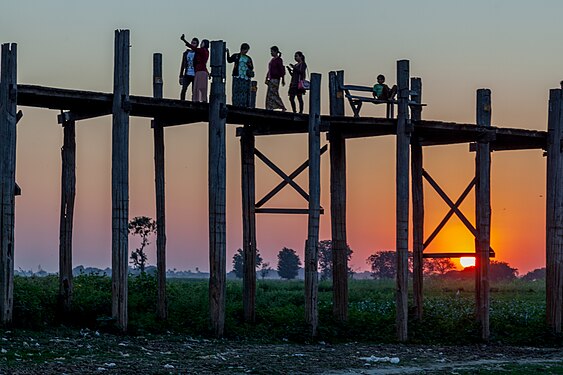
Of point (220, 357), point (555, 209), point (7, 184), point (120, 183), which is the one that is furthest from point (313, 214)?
point (7, 184)

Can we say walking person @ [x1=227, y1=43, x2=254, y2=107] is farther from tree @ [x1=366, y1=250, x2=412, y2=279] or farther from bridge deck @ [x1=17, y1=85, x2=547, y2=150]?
tree @ [x1=366, y1=250, x2=412, y2=279]

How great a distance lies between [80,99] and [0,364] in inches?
282

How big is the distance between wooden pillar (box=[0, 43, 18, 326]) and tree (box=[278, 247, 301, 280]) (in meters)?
105

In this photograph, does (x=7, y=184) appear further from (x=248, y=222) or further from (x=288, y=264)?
(x=288, y=264)

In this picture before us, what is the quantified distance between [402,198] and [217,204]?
4.98 meters

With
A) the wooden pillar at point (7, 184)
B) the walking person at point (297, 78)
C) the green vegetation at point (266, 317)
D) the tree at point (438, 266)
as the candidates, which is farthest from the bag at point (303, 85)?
the tree at point (438, 266)

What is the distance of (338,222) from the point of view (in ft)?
108

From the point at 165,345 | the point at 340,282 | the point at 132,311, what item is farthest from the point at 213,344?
the point at 340,282

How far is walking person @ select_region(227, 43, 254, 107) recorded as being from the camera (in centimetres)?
3045

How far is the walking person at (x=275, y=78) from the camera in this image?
31.2m

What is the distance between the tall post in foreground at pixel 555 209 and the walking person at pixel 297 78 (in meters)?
6.58

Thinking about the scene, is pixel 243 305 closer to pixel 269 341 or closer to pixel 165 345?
pixel 269 341

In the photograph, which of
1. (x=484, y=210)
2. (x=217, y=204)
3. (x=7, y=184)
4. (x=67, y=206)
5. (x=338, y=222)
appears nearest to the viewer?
(x=7, y=184)

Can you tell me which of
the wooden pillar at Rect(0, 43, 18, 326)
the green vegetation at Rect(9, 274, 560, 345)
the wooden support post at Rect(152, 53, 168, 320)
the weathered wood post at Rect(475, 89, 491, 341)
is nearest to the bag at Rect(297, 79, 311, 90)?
the wooden support post at Rect(152, 53, 168, 320)
